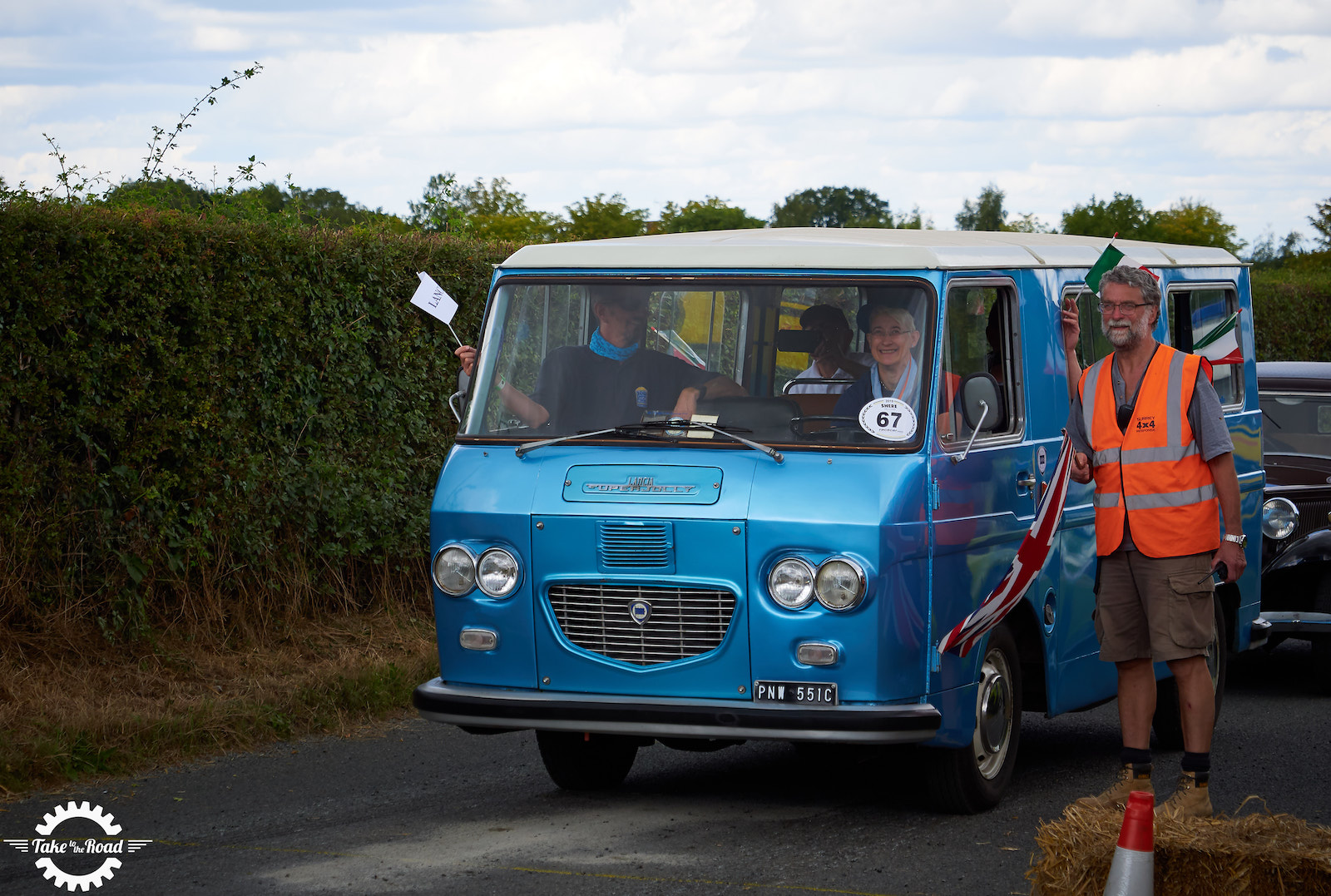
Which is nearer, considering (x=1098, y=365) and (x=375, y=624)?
(x=1098, y=365)

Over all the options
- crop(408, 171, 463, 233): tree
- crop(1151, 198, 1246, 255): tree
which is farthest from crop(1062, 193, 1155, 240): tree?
crop(408, 171, 463, 233): tree

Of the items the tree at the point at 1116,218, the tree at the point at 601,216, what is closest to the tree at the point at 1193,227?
the tree at the point at 1116,218

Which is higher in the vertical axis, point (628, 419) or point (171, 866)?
point (628, 419)

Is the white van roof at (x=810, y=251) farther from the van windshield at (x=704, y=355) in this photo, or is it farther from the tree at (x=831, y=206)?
the tree at (x=831, y=206)

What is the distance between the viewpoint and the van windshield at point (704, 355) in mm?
6562

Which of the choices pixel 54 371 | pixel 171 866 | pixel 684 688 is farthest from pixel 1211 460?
pixel 54 371

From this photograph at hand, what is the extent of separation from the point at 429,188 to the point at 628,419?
7075mm

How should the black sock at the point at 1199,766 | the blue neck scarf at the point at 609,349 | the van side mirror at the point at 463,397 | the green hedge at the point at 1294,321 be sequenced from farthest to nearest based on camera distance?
the green hedge at the point at 1294,321 → the van side mirror at the point at 463,397 → the blue neck scarf at the point at 609,349 → the black sock at the point at 1199,766

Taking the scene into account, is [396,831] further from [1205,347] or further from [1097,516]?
[1205,347]

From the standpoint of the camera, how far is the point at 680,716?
621cm

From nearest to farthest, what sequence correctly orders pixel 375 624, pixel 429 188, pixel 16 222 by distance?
pixel 16 222
pixel 375 624
pixel 429 188

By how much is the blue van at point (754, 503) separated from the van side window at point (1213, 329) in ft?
5.27

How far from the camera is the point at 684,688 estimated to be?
→ 6.32 metres

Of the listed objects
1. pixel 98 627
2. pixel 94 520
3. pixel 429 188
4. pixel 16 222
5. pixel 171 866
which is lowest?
pixel 171 866
